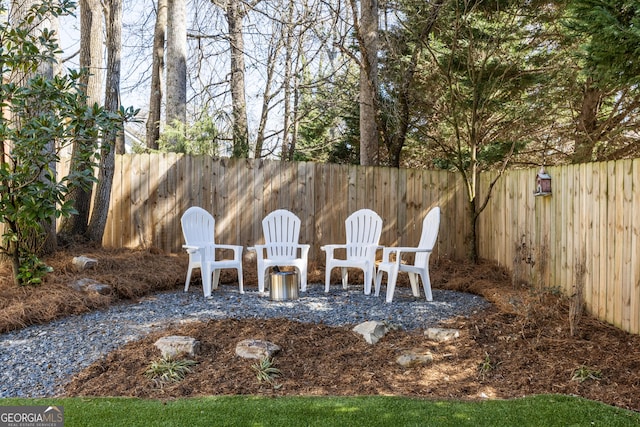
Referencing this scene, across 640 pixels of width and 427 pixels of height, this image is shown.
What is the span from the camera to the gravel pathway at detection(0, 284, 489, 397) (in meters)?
2.93

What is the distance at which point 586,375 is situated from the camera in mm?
2840

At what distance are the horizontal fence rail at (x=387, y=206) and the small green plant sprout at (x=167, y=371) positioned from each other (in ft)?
10.2

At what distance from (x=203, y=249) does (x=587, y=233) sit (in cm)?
355

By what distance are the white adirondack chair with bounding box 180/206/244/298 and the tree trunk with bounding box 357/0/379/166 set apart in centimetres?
296

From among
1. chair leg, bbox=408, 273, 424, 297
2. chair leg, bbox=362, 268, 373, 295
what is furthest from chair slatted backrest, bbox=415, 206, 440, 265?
chair leg, bbox=362, 268, 373, 295

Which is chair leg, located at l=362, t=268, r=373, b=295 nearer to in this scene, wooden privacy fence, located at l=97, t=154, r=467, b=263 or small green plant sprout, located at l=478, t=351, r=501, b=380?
wooden privacy fence, located at l=97, t=154, r=467, b=263

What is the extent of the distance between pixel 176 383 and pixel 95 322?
1403 millimetres

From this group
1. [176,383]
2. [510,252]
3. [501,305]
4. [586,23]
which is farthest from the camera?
[510,252]

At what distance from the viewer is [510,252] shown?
5.87m

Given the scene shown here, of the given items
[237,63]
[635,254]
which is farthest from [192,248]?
[237,63]

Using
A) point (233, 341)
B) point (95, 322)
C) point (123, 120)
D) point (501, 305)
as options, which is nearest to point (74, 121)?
point (123, 120)

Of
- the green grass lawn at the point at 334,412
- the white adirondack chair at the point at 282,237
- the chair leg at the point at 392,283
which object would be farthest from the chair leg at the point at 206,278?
the green grass lawn at the point at 334,412

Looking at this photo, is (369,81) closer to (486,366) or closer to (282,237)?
(282,237)

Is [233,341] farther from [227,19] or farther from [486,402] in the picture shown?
[227,19]
